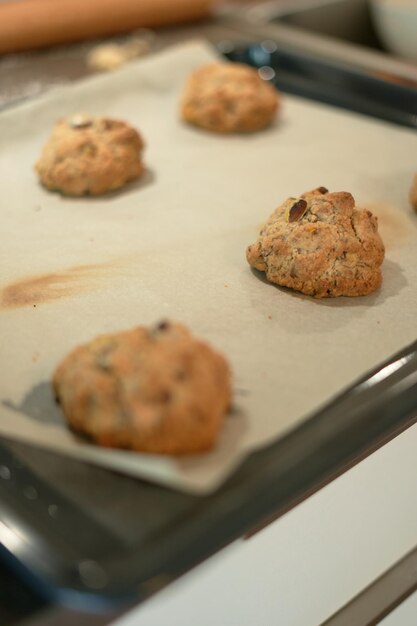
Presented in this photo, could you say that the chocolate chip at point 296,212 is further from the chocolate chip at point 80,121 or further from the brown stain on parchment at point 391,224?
the chocolate chip at point 80,121

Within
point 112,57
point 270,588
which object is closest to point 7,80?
point 112,57

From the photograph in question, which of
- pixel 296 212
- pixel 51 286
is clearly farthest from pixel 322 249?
pixel 51 286

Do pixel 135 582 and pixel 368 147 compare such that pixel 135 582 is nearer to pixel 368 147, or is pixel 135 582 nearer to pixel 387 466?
pixel 387 466

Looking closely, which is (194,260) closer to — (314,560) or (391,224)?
(391,224)

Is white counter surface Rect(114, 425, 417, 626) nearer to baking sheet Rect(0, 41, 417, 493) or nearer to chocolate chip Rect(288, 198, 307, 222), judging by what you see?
baking sheet Rect(0, 41, 417, 493)

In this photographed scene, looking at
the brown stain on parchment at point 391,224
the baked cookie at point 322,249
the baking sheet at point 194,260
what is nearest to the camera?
the baking sheet at point 194,260

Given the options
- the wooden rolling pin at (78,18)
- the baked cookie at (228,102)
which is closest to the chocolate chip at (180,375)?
the baked cookie at (228,102)
